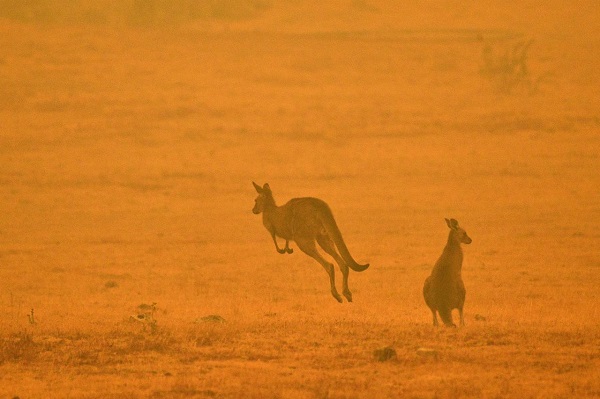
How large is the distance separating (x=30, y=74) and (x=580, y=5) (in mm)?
28836

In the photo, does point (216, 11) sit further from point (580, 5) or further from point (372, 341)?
point (372, 341)

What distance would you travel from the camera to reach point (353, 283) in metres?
19.1

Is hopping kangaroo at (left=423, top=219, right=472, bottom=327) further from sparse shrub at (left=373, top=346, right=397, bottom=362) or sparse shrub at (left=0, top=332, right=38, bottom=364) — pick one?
sparse shrub at (left=0, top=332, right=38, bottom=364)

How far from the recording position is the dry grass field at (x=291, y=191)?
422 inches

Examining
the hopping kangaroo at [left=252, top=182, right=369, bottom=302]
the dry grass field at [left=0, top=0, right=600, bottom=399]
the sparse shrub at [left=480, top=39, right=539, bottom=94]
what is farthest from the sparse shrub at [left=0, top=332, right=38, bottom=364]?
the sparse shrub at [left=480, top=39, right=539, bottom=94]

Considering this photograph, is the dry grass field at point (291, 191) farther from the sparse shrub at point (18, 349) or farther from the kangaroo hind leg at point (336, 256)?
the kangaroo hind leg at point (336, 256)

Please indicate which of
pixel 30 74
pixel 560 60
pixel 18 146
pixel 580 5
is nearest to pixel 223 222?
pixel 18 146

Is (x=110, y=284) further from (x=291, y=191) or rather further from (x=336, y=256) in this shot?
(x=291, y=191)

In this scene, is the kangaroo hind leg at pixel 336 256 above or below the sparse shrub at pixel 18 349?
above

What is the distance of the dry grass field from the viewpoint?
35.1ft

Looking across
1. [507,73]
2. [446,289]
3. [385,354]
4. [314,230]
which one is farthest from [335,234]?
[507,73]

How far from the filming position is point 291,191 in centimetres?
3036

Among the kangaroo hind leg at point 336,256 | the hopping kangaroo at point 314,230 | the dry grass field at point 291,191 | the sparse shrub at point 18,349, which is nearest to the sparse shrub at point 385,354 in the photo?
the dry grass field at point 291,191

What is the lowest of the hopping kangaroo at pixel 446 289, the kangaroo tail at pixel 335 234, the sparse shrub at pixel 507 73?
the hopping kangaroo at pixel 446 289
